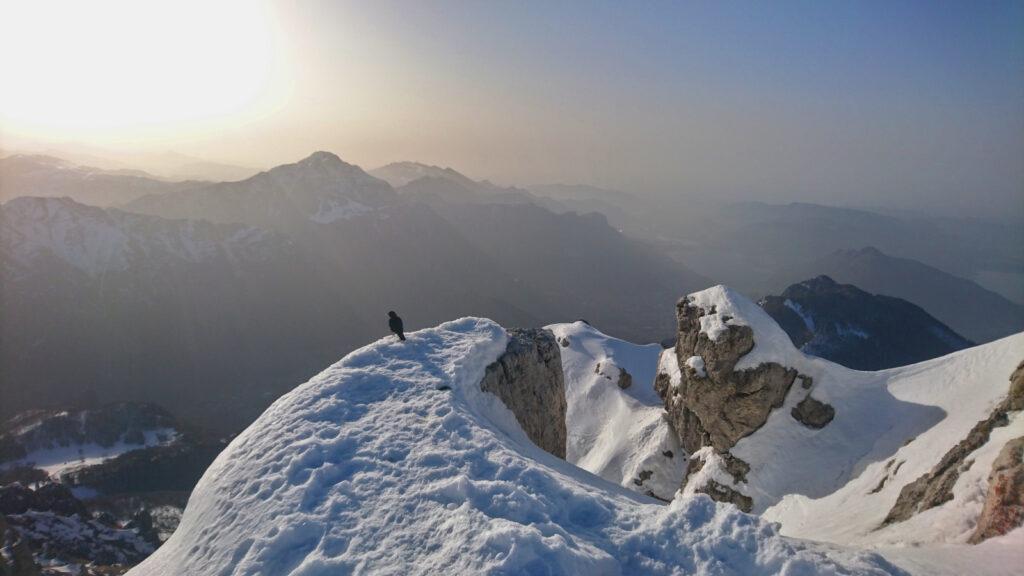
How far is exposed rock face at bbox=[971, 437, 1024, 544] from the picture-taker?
12430mm

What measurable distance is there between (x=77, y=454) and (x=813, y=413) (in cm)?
23702

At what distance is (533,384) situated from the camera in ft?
97.7

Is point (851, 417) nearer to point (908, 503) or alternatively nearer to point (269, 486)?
point (908, 503)

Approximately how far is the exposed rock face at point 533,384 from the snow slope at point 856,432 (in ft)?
50.4

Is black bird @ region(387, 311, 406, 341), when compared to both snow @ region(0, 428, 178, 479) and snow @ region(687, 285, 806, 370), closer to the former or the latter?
snow @ region(687, 285, 806, 370)

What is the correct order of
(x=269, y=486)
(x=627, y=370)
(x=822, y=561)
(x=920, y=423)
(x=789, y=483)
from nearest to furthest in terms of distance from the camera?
(x=822, y=561)
(x=269, y=486)
(x=920, y=423)
(x=789, y=483)
(x=627, y=370)

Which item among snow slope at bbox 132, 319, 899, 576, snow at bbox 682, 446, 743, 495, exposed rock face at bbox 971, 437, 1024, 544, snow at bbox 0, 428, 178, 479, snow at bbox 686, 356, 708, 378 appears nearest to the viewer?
snow slope at bbox 132, 319, 899, 576

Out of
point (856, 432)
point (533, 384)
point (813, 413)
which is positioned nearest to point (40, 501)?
point (533, 384)

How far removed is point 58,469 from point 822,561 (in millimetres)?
230714

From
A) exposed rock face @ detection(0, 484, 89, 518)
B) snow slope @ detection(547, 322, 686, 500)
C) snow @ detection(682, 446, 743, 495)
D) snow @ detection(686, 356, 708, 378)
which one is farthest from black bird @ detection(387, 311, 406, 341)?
exposed rock face @ detection(0, 484, 89, 518)

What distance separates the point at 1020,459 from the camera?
45.7 ft

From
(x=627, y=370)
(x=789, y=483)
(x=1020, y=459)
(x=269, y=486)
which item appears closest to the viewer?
(x=1020, y=459)

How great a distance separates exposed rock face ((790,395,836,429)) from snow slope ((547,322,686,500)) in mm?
18283

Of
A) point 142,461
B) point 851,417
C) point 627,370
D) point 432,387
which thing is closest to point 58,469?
point 142,461
